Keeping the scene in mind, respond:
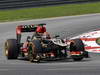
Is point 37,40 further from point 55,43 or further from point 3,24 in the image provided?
point 3,24

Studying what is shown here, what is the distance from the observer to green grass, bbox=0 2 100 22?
94.4ft

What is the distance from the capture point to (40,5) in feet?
105

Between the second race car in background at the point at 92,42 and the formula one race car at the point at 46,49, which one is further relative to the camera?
the second race car in background at the point at 92,42

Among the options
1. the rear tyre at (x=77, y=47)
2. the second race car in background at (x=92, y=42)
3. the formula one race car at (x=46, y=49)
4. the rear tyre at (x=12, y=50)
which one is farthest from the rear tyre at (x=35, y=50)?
the second race car in background at (x=92, y=42)

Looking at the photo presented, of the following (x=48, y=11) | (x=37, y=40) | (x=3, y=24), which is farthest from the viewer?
(x=48, y=11)

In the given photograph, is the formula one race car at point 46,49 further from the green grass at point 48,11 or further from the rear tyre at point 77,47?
the green grass at point 48,11

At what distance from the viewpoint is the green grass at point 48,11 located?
2877cm

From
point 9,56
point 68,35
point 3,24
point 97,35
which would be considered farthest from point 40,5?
point 9,56

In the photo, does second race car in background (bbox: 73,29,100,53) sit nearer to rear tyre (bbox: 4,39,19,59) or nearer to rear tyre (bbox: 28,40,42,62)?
rear tyre (bbox: 4,39,19,59)

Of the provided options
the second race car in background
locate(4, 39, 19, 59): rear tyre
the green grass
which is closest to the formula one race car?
locate(4, 39, 19, 59): rear tyre

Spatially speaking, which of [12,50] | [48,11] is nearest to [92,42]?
[12,50]

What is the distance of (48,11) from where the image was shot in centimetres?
3077

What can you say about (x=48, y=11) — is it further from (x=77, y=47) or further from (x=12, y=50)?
(x=77, y=47)

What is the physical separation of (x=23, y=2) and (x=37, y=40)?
55.7 ft
